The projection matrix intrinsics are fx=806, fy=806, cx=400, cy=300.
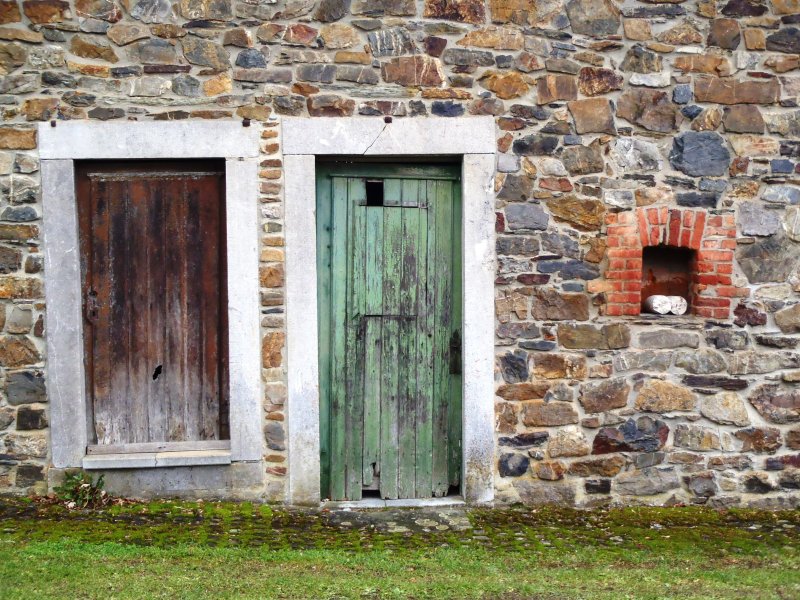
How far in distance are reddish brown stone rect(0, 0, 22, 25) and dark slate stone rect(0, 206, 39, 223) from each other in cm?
115

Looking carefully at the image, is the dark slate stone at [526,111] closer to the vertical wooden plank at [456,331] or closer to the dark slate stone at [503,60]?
the dark slate stone at [503,60]

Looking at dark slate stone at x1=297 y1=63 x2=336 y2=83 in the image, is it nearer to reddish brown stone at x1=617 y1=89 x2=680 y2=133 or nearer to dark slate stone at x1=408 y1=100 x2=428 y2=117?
dark slate stone at x1=408 y1=100 x2=428 y2=117

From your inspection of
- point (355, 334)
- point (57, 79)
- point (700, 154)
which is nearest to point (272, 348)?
point (355, 334)

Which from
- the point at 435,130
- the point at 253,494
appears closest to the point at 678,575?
the point at 253,494

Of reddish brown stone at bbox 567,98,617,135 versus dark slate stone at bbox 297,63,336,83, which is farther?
reddish brown stone at bbox 567,98,617,135

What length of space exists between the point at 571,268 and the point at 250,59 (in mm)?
2469

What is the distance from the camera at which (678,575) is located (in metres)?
4.21

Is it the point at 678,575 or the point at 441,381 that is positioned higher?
A: the point at 441,381

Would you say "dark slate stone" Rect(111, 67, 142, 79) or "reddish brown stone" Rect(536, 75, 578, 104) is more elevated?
"dark slate stone" Rect(111, 67, 142, 79)

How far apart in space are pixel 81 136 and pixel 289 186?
134 cm

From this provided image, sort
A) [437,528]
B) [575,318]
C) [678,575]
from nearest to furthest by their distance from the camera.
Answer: [678,575] < [437,528] < [575,318]

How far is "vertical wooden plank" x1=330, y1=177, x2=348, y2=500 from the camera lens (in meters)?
5.34

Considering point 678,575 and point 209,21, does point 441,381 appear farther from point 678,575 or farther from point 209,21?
point 209,21

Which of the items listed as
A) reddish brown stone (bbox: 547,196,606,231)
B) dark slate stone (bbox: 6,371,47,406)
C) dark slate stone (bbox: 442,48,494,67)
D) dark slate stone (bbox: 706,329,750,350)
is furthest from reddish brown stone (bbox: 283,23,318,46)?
dark slate stone (bbox: 706,329,750,350)
